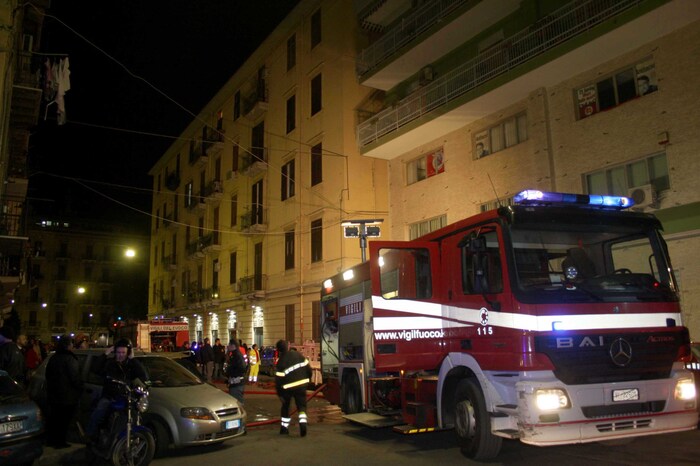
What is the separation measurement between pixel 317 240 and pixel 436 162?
24.4 ft

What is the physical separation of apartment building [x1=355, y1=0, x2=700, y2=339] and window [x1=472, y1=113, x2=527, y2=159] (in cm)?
4

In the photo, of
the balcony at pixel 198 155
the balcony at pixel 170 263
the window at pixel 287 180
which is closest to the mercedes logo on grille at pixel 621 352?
the window at pixel 287 180

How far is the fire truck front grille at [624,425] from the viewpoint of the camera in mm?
A: 6180

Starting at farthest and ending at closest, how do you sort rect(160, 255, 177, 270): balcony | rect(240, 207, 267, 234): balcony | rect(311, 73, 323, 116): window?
rect(160, 255, 177, 270): balcony → rect(240, 207, 267, 234): balcony → rect(311, 73, 323, 116): window

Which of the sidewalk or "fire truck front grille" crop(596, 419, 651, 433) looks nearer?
"fire truck front grille" crop(596, 419, 651, 433)

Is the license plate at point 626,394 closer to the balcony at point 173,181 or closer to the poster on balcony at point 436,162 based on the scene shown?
the poster on balcony at point 436,162

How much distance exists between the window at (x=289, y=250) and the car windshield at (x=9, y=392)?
19434mm

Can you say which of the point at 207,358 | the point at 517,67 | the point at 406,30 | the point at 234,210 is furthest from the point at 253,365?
the point at 234,210

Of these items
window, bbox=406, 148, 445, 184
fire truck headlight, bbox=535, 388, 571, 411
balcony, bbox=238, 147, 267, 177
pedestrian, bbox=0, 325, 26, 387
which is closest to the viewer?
fire truck headlight, bbox=535, 388, 571, 411

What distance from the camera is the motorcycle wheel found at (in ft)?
22.9

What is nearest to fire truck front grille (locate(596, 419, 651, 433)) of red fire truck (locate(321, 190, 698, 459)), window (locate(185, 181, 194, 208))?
red fire truck (locate(321, 190, 698, 459))

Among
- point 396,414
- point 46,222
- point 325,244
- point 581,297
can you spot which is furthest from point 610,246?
point 46,222

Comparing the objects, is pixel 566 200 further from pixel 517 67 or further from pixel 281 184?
pixel 281 184

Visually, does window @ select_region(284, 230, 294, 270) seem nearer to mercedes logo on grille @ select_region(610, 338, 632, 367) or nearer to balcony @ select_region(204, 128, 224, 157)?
balcony @ select_region(204, 128, 224, 157)
